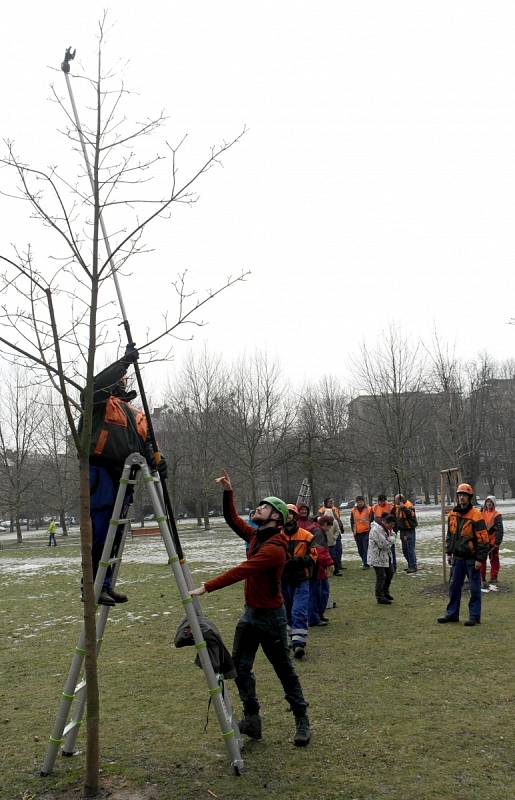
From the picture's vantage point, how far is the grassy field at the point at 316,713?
4.35 m

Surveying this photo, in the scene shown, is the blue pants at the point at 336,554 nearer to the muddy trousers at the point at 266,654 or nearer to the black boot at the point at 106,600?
the muddy trousers at the point at 266,654

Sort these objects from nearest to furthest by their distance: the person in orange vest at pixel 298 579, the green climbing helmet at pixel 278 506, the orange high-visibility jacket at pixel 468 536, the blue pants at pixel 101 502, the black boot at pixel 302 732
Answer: the blue pants at pixel 101 502, the black boot at pixel 302 732, the green climbing helmet at pixel 278 506, the person in orange vest at pixel 298 579, the orange high-visibility jacket at pixel 468 536

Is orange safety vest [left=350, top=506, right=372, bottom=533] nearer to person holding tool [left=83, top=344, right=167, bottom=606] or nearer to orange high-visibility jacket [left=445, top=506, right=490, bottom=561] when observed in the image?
orange high-visibility jacket [left=445, top=506, right=490, bottom=561]

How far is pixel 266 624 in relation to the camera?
16.9 ft

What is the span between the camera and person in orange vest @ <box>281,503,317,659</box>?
25.4 ft

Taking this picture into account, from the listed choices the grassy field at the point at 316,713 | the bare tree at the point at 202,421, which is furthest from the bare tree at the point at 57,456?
the grassy field at the point at 316,713

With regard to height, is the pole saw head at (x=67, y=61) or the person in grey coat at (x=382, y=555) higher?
the pole saw head at (x=67, y=61)

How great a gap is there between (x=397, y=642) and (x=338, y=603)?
309 cm

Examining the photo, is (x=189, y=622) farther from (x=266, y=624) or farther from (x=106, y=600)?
(x=266, y=624)

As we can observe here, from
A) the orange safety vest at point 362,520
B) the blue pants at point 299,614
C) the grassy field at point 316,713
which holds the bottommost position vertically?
the grassy field at point 316,713

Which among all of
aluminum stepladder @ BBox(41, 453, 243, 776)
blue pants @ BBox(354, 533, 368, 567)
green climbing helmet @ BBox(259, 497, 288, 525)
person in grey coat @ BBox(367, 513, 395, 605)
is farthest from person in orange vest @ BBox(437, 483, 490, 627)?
blue pants @ BBox(354, 533, 368, 567)

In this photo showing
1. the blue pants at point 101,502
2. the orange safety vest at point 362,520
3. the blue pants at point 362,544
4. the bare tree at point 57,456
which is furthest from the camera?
the bare tree at point 57,456

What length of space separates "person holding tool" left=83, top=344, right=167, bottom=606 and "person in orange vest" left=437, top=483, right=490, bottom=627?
5.67m

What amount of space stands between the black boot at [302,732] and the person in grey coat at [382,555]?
5.68m
